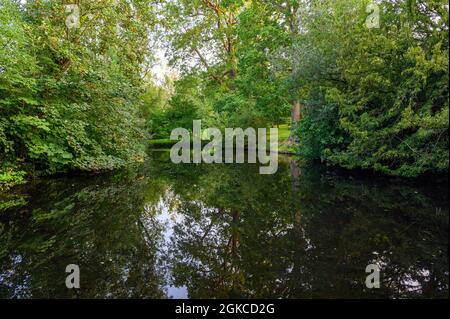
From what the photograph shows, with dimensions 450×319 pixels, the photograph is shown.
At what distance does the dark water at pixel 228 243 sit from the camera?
10.5 ft

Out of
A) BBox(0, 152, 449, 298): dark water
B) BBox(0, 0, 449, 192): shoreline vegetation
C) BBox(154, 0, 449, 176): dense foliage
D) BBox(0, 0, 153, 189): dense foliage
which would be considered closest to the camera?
BBox(0, 152, 449, 298): dark water

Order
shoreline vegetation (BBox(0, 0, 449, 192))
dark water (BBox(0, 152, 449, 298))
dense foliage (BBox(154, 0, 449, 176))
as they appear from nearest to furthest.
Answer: dark water (BBox(0, 152, 449, 298))
dense foliage (BBox(154, 0, 449, 176))
shoreline vegetation (BBox(0, 0, 449, 192))

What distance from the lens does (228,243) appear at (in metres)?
4.48

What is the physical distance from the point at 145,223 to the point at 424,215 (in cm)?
499

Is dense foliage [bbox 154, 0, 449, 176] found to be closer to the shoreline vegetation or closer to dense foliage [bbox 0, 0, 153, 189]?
the shoreline vegetation

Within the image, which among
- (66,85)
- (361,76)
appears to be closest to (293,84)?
(361,76)

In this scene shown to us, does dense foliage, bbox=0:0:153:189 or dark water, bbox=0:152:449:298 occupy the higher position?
dense foliage, bbox=0:0:153:189

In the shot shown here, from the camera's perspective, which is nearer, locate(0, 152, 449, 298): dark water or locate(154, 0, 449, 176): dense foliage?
locate(0, 152, 449, 298): dark water

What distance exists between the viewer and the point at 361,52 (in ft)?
32.1

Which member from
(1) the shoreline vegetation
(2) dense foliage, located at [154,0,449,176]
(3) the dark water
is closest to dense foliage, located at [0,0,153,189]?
(1) the shoreline vegetation

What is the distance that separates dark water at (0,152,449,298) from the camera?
3197 millimetres

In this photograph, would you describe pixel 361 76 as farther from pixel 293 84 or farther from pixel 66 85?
pixel 66 85
